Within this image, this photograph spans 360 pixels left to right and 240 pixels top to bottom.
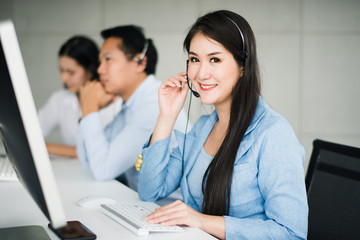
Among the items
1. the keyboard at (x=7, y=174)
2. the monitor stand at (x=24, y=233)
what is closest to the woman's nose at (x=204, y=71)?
the monitor stand at (x=24, y=233)

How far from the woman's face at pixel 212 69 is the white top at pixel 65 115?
1650mm

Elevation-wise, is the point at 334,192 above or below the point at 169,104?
below

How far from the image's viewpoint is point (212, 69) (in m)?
1.37

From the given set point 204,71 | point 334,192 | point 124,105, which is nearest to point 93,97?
point 124,105

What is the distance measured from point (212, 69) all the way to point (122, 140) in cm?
70

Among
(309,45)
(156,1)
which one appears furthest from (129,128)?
(309,45)

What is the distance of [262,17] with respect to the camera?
3.54 meters

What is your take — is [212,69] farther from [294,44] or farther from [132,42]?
[294,44]

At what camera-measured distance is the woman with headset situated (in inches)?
43.6

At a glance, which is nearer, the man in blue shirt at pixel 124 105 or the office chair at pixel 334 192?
the office chair at pixel 334 192

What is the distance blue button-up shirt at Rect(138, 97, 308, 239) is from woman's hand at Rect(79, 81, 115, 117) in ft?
2.18

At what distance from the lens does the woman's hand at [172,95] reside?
1555mm

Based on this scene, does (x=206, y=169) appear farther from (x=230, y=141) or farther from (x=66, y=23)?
(x=66, y=23)

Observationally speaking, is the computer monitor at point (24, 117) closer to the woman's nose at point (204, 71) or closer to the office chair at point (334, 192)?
the woman's nose at point (204, 71)
